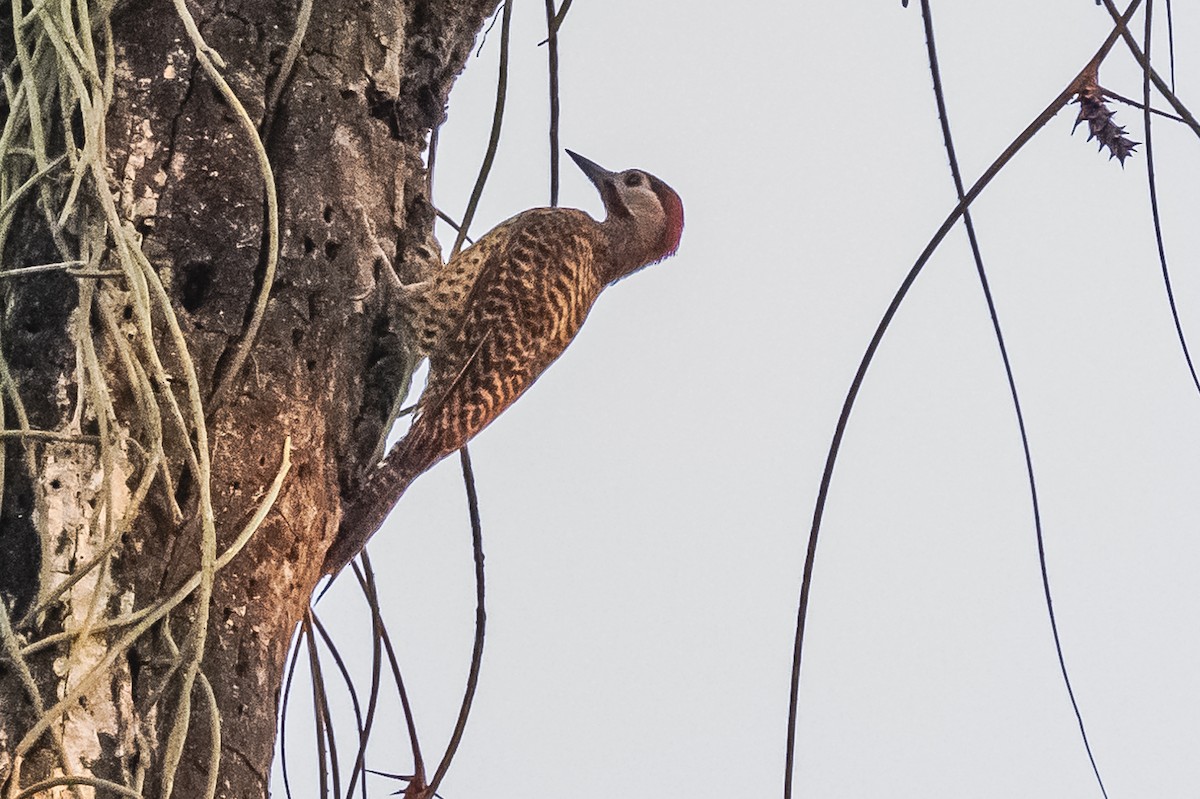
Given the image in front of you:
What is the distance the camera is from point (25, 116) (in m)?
1.74

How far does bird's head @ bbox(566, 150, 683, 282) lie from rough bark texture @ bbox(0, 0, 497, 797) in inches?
51.8

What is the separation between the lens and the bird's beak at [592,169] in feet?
12.3

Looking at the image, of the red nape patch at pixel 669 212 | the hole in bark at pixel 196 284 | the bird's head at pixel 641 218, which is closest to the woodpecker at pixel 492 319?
the bird's head at pixel 641 218

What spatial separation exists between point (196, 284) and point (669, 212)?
76.1 inches

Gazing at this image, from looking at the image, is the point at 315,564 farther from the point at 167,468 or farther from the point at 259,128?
the point at 259,128

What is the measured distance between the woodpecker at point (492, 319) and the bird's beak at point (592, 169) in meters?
0.39

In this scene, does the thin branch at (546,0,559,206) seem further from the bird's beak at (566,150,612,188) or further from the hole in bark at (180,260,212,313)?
the bird's beak at (566,150,612,188)

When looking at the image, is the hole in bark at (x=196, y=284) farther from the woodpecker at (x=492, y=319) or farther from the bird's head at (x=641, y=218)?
the bird's head at (x=641, y=218)

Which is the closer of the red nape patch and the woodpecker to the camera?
the woodpecker

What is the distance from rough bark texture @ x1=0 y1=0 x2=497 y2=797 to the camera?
1590 millimetres

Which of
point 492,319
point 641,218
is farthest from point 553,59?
point 641,218

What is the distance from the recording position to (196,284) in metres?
1.84

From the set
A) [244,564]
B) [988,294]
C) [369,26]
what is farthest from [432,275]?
[988,294]

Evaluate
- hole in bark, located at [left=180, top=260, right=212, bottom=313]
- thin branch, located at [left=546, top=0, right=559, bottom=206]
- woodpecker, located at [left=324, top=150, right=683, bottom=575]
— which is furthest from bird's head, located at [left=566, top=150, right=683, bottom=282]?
hole in bark, located at [left=180, top=260, right=212, bottom=313]
